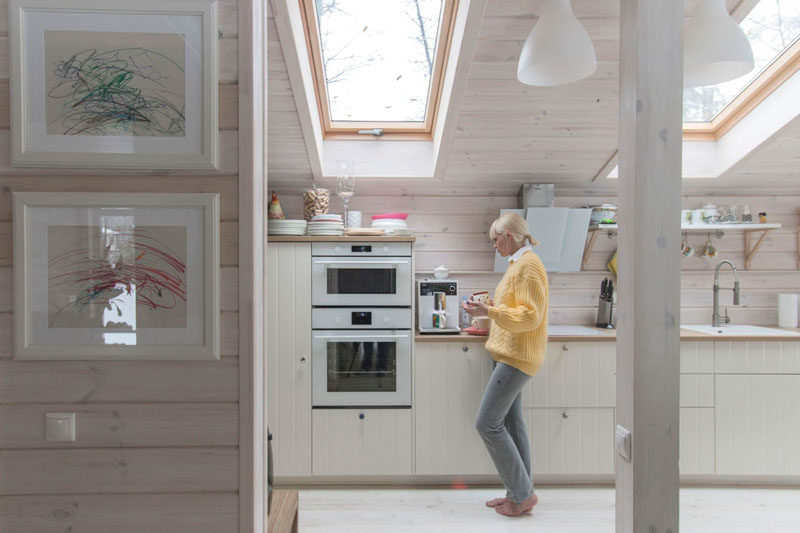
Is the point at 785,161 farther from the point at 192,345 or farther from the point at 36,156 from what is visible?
the point at 36,156

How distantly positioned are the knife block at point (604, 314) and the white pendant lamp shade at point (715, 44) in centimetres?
177

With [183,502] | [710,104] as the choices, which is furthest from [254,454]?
[710,104]

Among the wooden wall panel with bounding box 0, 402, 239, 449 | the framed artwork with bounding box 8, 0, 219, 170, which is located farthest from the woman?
the framed artwork with bounding box 8, 0, 219, 170

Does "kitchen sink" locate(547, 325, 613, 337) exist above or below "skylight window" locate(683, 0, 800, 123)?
below

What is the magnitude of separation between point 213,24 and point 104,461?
45.0 inches

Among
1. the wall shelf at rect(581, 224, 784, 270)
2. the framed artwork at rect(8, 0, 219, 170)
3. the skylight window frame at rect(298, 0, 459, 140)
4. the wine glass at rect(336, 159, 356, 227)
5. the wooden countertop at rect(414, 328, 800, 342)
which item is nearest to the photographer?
the framed artwork at rect(8, 0, 219, 170)

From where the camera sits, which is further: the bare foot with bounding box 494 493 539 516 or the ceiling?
the bare foot with bounding box 494 493 539 516

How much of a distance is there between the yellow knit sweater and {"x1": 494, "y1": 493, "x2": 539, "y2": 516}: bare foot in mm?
679

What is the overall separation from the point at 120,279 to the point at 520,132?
2.20m

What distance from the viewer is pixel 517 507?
8.64 ft

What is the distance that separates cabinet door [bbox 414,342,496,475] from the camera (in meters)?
2.96

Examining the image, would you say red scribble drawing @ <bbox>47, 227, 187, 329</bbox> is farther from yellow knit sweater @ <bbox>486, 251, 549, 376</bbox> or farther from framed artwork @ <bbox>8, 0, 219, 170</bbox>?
yellow knit sweater @ <bbox>486, 251, 549, 376</bbox>

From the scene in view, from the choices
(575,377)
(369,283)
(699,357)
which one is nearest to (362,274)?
(369,283)

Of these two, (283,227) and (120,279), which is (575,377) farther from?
(120,279)
